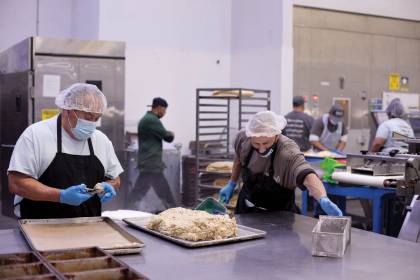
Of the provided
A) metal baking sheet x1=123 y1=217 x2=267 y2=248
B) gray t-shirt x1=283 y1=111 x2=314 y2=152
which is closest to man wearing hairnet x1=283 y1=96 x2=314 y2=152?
gray t-shirt x1=283 y1=111 x2=314 y2=152

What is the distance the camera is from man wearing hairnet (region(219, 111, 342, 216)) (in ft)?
10.3

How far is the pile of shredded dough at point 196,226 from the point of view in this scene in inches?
97.0

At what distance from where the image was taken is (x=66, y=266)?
76.7 inches

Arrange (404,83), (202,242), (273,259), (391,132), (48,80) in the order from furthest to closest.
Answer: (404,83), (391,132), (48,80), (202,242), (273,259)

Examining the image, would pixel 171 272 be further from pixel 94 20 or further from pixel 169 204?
pixel 94 20

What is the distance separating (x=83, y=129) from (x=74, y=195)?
38 cm

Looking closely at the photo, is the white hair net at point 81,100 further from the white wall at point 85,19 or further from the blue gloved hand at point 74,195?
the white wall at point 85,19

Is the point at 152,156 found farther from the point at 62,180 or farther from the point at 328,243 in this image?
the point at 328,243

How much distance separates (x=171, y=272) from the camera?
2.05 m

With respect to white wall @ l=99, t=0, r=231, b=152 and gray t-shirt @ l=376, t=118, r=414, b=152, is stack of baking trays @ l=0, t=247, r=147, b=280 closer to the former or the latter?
gray t-shirt @ l=376, t=118, r=414, b=152

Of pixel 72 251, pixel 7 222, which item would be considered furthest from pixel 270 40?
pixel 72 251

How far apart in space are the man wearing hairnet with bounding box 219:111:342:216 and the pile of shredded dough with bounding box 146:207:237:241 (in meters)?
0.67

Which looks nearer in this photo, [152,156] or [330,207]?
[330,207]

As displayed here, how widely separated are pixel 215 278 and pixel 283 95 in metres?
5.80
